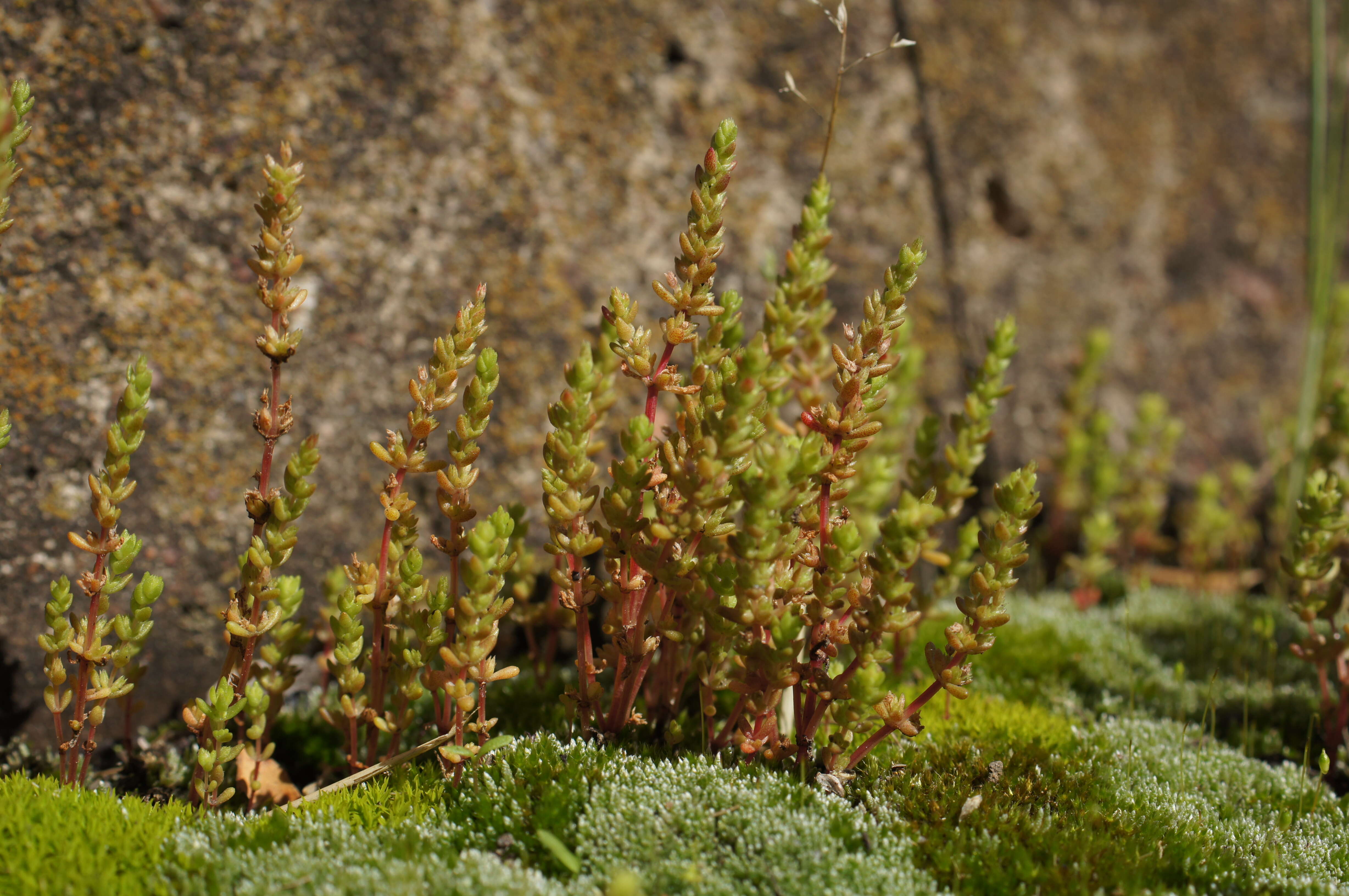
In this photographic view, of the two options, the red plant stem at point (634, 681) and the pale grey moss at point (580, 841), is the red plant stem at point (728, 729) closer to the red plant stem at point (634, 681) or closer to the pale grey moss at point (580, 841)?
the pale grey moss at point (580, 841)

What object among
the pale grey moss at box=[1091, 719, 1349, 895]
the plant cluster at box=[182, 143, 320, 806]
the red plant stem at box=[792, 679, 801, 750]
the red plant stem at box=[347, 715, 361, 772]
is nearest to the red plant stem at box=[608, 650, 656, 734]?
the red plant stem at box=[792, 679, 801, 750]

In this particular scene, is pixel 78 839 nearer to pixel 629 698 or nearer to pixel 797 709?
pixel 629 698

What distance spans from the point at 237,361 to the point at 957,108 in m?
4.09

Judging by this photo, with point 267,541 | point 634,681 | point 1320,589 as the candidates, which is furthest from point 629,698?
point 1320,589

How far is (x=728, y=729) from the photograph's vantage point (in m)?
2.68

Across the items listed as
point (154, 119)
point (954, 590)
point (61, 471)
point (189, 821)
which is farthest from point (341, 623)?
point (954, 590)

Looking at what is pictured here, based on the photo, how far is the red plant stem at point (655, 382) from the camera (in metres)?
2.53

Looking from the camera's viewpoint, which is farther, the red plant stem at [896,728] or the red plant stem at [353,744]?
the red plant stem at [353,744]

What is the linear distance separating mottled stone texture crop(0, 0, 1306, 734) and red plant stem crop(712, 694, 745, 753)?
1.62 meters

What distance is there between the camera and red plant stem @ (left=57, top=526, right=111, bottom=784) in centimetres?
253

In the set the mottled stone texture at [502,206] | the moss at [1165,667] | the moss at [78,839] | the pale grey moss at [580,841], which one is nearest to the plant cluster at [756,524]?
the pale grey moss at [580,841]

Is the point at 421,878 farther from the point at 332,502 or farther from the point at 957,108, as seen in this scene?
the point at 957,108

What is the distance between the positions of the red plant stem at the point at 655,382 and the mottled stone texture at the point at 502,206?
1.54m

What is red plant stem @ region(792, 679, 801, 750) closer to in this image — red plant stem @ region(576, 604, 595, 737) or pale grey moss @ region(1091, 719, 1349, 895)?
red plant stem @ region(576, 604, 595, 737)
